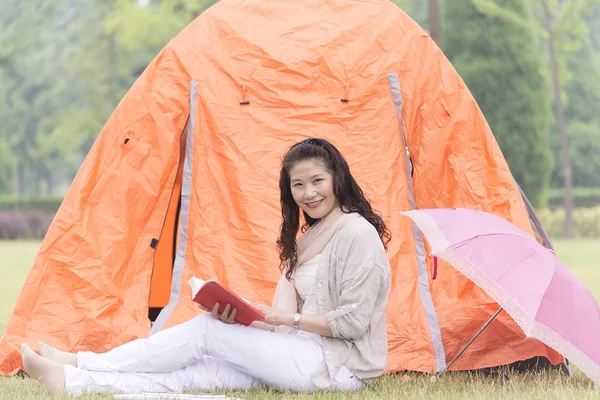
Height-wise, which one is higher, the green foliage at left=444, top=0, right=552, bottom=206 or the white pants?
the green foliage at left=444, top=0, right=552, bottom=206

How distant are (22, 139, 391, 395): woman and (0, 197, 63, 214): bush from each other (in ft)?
59.9

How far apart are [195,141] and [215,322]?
148 centimetres

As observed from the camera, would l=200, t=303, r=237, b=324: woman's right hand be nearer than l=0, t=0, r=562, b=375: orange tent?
Yes

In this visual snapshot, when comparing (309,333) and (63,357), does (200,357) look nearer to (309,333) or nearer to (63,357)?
(309,333)

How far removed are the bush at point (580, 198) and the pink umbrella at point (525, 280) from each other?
19.5m

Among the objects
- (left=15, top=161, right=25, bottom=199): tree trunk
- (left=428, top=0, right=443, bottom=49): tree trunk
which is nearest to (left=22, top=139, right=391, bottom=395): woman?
(left=428, top=0, right=443, bottom=49): tree trunk

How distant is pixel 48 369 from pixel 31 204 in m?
18.8

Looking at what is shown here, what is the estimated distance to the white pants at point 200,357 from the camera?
3047 millimetres

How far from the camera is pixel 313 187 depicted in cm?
311

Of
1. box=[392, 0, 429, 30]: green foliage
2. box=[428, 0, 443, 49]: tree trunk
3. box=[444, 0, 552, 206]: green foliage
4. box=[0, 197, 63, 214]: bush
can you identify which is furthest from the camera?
box=[392, 0, 429, 30]: green foliage

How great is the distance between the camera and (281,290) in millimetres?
3217

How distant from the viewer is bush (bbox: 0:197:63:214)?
68.3 ft

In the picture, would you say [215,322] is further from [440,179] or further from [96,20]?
[96,20]

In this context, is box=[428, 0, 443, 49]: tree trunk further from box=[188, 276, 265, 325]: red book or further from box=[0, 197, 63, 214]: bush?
box=[0, 197, 63, 214]: bush
